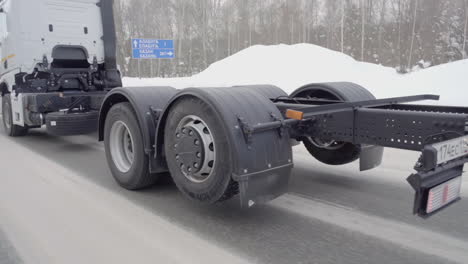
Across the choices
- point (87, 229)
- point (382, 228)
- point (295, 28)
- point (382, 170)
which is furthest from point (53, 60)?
point (295, 28)

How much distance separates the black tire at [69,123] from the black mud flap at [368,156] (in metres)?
5.02

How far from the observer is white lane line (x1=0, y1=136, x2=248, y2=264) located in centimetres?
302

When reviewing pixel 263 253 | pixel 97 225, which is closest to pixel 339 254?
pixel 263 253

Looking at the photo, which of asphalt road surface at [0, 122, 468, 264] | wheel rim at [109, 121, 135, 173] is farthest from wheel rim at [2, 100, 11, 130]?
wheel rim at [109, 121, 135, 173]

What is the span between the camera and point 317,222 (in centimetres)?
365

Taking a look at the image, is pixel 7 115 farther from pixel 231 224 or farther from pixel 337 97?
pixel 337 97

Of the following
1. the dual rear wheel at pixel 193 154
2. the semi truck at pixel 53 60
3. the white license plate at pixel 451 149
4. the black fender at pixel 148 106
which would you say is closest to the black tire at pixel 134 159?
the dual rear wheel at pixel 193 154

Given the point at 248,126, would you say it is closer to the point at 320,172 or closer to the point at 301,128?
the point at 301,128

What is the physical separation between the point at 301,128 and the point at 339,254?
131 centimetres

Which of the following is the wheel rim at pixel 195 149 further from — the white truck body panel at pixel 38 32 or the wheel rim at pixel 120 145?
the white truck body panel at pixel 38 32

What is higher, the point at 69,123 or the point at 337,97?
the point at 337,97

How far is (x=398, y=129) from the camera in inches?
123

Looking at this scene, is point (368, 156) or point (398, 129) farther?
point (368, 156)

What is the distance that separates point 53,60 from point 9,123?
6.36 ft
